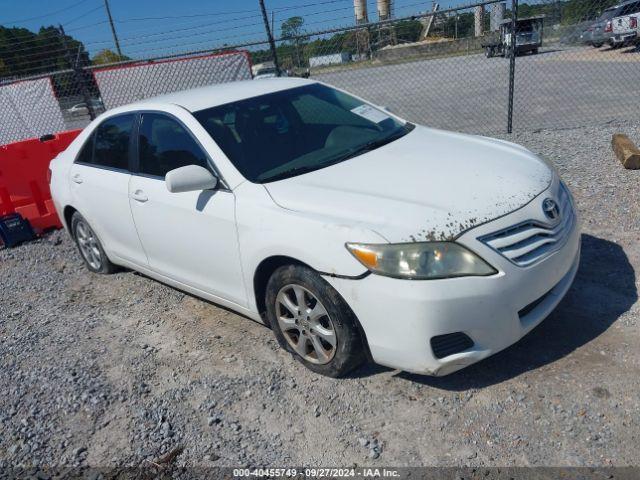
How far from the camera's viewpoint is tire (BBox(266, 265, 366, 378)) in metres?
2.91

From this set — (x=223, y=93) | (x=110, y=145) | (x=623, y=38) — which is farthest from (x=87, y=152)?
(x=623, y=38)

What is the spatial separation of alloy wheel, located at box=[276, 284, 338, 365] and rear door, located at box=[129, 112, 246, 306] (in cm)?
35

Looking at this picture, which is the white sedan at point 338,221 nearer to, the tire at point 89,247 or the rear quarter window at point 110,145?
the rear quarter window at point 110,145

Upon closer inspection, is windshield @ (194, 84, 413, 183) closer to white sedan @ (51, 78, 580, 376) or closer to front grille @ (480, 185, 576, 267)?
white sedan @ (51, 78, 580, 376)

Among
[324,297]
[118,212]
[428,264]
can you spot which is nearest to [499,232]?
[428,264]

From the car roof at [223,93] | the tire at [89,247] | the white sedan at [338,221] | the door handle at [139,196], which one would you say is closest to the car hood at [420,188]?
the white sedan at [338,221]

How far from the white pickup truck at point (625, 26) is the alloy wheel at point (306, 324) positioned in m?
19.4

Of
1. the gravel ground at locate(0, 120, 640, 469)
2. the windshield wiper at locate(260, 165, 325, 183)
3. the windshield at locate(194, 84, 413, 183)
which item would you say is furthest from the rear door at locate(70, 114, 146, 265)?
the windshield wiper at locate(260, 165, 325, 183)

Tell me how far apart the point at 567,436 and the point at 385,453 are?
834 millimetres

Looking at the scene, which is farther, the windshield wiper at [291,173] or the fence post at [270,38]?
the fence post at [270,38]

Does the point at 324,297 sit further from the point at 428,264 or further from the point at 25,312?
the point at 25,312

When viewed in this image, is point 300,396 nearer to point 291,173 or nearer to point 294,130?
point 291,173

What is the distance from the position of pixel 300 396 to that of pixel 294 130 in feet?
5.88

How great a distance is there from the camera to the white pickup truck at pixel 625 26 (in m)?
18.1
